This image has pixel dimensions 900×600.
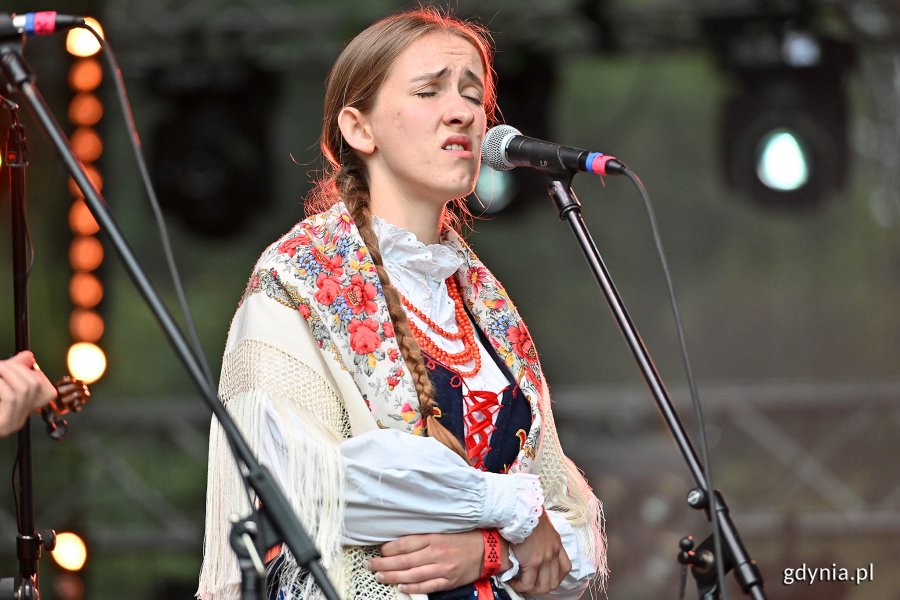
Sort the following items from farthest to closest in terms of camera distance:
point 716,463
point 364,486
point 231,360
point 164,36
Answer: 1. point 716,463
2. point 164,36
3. point 231,360
4. point 364,486

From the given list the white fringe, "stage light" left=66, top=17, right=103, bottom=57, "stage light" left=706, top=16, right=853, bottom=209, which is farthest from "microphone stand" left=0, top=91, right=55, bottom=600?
"stage light" left=706, top=16, right=853, bottom=209

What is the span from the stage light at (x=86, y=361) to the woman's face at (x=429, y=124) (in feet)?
9.44

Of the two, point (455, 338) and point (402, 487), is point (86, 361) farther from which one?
point (402, 487)

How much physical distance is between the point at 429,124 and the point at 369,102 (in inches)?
6.1

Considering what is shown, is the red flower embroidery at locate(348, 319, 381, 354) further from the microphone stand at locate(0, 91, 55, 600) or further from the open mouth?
the microphone stand at locate(0, 91, 55, 600)

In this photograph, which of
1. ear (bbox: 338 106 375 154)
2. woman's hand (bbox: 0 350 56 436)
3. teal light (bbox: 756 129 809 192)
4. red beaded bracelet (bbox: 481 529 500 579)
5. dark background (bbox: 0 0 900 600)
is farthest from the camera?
teal light (bbox: 756 129 809 192)

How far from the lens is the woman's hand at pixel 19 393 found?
1700mm

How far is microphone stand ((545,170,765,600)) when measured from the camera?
1.67 meters

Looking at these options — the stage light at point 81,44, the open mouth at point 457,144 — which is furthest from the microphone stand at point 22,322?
the stage light at point 81,44

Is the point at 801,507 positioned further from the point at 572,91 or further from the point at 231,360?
the point at 231,360

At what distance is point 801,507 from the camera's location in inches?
224

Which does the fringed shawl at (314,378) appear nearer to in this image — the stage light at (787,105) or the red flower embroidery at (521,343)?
the red flower embroidery at (521,343)

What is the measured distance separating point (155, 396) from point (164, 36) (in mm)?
4233

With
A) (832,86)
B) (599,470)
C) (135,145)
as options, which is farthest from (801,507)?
(135,145)
